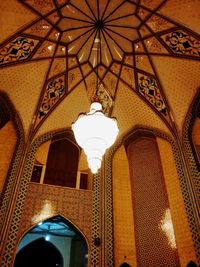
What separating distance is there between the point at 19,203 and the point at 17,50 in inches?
168

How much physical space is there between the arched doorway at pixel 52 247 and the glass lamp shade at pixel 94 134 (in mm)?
6453

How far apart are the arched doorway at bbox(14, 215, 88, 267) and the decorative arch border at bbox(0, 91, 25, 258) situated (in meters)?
3.47

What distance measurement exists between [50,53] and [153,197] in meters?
5.37

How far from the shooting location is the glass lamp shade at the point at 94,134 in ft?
14.0

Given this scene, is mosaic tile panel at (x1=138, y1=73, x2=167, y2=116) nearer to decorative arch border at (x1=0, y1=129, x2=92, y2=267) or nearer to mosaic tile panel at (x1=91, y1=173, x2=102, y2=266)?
mosaic tile panel at (x1=91, y1=173, x2=102, y2=266)

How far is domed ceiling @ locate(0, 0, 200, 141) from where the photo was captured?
6.41m

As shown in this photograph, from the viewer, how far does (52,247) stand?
450 inches

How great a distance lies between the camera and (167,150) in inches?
320

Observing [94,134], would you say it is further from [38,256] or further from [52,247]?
[38,256]

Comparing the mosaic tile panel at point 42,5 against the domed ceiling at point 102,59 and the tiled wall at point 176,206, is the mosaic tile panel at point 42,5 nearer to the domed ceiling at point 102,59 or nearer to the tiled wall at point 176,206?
the domed ceiling at point 102,59

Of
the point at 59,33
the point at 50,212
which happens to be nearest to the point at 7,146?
the point at 50,212

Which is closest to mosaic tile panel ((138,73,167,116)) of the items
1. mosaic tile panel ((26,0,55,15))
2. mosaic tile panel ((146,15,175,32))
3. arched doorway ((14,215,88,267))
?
mosaic tile panel ((146,15,175,32))

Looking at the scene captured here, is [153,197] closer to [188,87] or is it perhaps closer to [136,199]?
[136,199]

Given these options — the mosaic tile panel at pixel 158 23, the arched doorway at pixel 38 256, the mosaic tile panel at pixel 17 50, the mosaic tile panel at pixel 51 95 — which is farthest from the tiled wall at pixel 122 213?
the arched doorway at pixel 38 256
